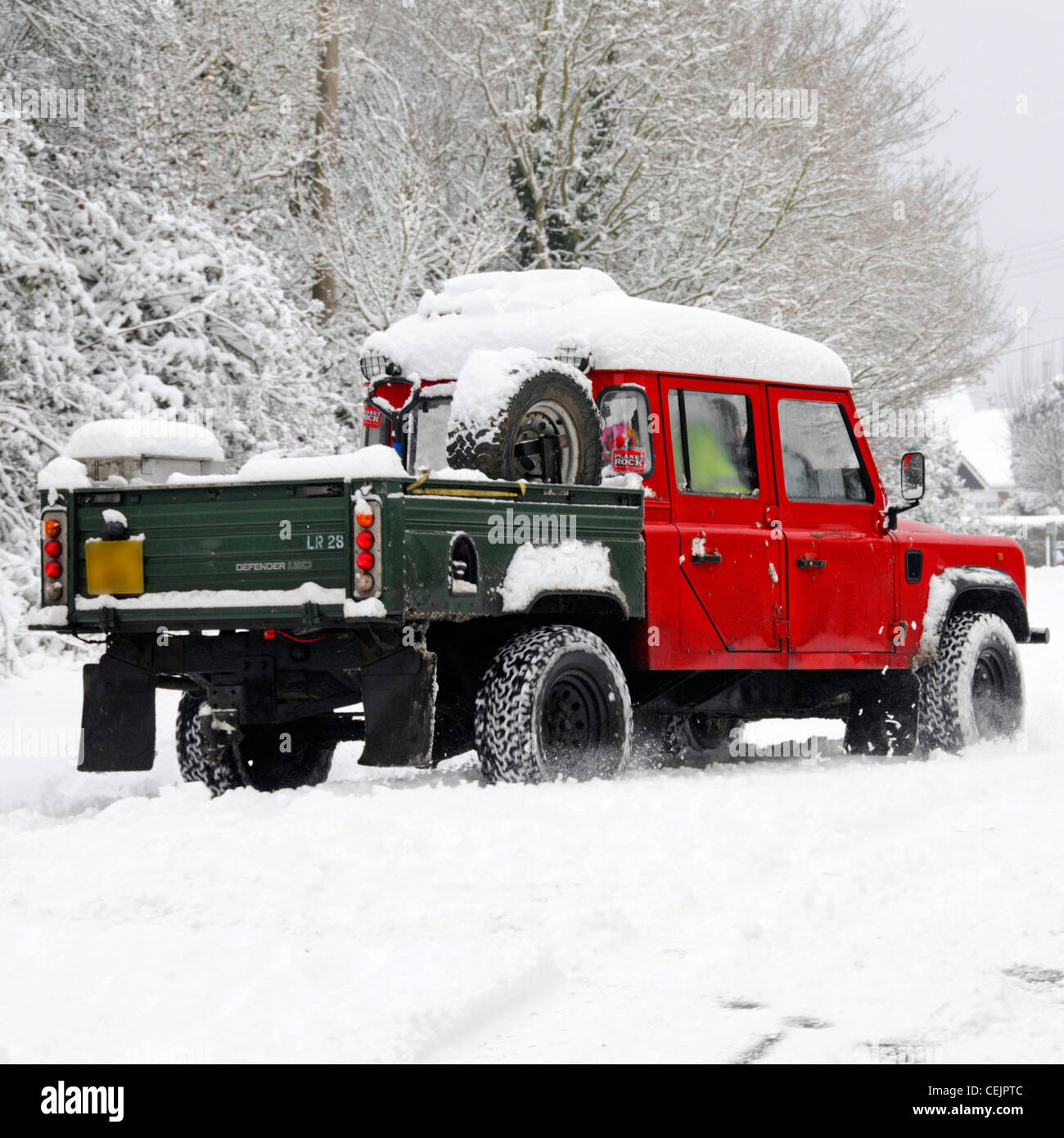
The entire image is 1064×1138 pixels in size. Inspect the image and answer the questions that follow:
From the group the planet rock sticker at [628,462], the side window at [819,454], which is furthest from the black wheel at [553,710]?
the side window at [819,454]

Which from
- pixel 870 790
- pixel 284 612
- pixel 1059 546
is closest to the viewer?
pixel 284 612

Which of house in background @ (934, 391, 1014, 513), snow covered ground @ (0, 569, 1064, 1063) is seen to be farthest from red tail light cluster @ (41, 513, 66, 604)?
house in background @ (934, 391, 1014, 513)

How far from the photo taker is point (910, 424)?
2512 centimetres

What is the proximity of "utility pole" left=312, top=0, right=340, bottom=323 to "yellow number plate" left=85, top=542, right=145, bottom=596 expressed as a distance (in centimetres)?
1310

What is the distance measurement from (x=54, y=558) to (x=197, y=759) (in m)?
1.25

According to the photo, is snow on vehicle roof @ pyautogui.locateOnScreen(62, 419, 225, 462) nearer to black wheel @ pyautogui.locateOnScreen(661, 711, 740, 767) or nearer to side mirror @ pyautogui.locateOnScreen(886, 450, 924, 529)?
black wheel @ pyautogui.locateOnScreen(661, 711, 740, 767)

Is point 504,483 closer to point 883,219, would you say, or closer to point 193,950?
point 193,950

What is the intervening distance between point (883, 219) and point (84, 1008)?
24074 millimetres

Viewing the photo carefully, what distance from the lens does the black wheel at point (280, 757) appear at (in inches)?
344

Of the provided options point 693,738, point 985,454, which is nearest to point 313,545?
point 693,738

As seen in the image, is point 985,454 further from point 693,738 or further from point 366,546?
point 366,546

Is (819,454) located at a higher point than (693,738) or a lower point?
higher

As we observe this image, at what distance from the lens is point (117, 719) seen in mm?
8141
